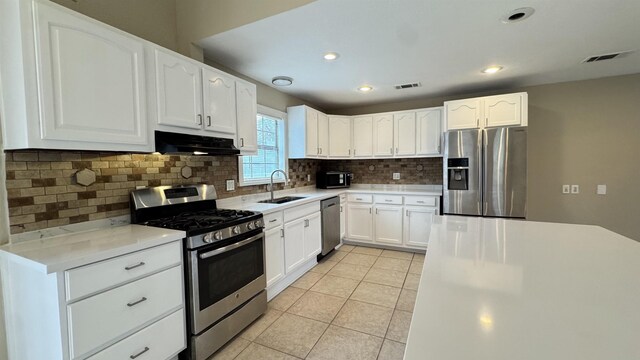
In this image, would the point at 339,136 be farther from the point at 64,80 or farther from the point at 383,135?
the point at 64,80

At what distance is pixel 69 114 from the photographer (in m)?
1.36

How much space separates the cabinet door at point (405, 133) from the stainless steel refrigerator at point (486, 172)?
1.82ft

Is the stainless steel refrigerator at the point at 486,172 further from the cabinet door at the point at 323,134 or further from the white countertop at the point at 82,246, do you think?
the white countertop at the point at 82,246

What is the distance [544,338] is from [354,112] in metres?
4.43

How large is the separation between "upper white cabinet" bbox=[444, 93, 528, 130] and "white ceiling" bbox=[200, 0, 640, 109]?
258 mm

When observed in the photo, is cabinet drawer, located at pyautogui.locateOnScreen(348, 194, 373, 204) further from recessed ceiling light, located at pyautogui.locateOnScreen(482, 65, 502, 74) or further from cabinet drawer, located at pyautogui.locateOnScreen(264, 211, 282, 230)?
recessed ceiling light, located at pyautogui.locateOnScreen(482, 65, 502, 74)

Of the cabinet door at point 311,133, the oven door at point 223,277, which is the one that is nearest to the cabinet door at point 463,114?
the cabinet door at point 311,133

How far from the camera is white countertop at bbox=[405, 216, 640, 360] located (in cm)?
57

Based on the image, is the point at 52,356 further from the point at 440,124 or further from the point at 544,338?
the point at 440,124

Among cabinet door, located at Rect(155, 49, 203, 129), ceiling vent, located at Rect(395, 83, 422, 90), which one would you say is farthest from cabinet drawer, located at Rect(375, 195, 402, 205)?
cabinet door, located at Rect(155, 49, 203, 129)

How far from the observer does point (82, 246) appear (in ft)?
4.42

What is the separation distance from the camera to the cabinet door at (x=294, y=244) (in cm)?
275

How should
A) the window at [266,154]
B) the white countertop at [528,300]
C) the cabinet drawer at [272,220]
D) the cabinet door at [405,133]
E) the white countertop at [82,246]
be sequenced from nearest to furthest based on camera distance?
the white countertop at [528,300] < the white countertop at [82,246] < the cabinet drawer at [272,220] < the window at [266,154] < the cabinet door at [405,133]

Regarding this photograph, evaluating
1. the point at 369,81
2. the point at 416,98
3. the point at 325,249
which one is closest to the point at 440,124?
the point at 416,98
